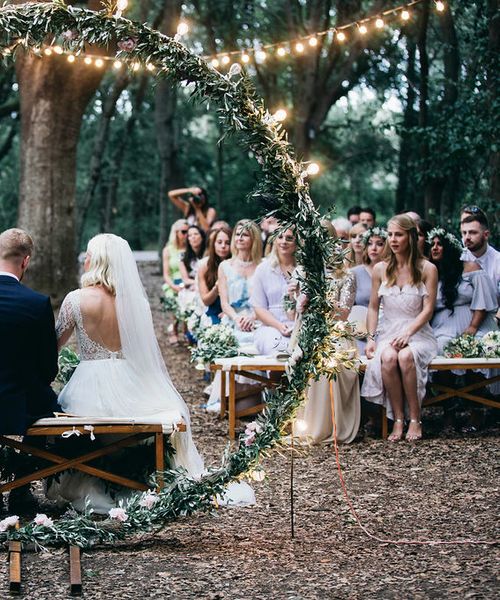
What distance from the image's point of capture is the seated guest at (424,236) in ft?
32.5

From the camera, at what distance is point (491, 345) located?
9266mm

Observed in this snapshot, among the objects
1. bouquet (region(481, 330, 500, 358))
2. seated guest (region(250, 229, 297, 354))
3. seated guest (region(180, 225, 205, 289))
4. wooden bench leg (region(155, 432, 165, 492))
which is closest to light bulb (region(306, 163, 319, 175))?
wooden bench leg (region(155, 432, 165, 492))

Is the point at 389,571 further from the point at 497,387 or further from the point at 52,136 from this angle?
the point at 52,136

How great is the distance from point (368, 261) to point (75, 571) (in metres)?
6.00

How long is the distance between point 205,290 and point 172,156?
16.3 meters

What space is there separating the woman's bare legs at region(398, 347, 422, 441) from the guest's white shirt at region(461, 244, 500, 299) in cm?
135

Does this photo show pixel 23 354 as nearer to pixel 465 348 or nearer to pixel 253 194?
pixel 253 194

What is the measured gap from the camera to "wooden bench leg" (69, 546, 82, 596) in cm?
497

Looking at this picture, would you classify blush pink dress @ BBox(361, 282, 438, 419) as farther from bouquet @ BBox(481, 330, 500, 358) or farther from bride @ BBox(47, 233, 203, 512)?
bride @ BBox(47, 233, 203, 512)

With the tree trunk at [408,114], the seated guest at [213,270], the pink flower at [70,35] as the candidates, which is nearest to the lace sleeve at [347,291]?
the seated guest at [213,270]

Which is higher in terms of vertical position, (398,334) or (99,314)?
(99,314)

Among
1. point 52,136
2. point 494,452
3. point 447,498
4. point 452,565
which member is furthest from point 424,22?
point 452,565

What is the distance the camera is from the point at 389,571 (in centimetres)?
536

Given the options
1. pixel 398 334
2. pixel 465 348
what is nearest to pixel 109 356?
pixel 398 334
